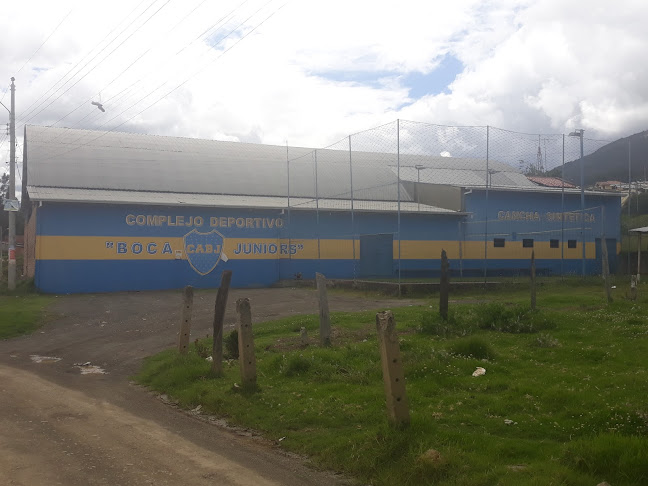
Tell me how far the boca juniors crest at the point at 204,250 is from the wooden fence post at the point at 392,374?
23144 millimetres

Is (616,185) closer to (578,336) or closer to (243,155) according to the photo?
(243,155)

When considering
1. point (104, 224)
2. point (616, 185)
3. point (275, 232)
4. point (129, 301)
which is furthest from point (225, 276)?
point (616, 185)

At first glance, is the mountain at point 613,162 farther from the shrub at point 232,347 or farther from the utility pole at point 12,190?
the utility pole at point 12,190

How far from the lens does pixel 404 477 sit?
5.54 meters

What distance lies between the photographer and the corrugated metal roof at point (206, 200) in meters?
27.1

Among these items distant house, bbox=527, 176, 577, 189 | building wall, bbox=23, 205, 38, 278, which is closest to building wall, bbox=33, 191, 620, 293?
distant house, bbox=527, 176, 577, 189

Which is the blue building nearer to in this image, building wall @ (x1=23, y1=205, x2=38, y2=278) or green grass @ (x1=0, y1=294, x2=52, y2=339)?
building wall @ (x1=23, y1=205, x2=38, y2=278)

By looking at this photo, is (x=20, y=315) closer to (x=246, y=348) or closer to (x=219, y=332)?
(x=219, y=332)

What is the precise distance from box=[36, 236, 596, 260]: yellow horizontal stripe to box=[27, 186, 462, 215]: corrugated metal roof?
1480 millimetres

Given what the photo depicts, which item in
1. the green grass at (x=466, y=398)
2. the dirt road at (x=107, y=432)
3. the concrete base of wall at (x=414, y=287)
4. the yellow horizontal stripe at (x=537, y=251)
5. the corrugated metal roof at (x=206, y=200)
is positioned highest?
the corrugated metal roof at (x=206, y=200)

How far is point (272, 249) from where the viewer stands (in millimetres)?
30766

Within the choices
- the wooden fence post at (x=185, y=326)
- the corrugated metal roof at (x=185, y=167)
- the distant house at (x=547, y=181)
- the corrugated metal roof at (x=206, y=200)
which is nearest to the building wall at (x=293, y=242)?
the corrugated metal roof at (x=206, y=200)

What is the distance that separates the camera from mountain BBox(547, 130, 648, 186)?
27.0 meters

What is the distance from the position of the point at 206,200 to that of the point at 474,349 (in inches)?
876
